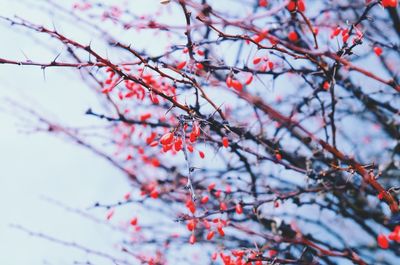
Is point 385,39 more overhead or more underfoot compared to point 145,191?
more overhead

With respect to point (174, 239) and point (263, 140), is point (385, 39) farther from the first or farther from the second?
point (174, 239)

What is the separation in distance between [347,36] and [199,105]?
1.29m

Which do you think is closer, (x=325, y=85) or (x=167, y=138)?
(x=167, y=138)

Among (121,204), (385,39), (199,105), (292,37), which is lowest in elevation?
(121,204)

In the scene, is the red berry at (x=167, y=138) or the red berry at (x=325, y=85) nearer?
the red berry at (x=167, y=138)

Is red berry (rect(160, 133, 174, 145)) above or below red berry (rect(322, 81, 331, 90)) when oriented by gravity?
below

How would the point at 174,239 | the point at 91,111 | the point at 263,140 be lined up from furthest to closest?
the point at 174,239
the point at 263,140
the point at 91,111

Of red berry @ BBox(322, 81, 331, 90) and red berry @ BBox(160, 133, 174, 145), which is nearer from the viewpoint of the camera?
red berry @ BBox(160, 133, 174, 145)

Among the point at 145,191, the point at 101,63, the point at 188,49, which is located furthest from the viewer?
the point at 145,191

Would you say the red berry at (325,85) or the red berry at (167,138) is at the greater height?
the red berry at (325,85)

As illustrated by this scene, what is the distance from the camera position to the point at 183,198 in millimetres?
5953

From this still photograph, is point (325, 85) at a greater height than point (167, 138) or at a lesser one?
greater

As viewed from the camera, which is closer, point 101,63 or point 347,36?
point 101,63

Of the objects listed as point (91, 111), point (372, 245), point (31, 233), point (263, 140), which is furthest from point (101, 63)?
point (372, 245)
